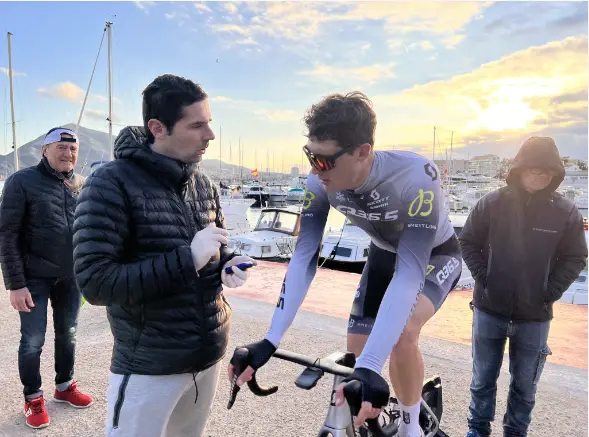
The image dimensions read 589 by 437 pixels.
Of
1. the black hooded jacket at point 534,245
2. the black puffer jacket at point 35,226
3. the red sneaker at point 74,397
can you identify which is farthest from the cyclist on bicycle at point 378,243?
the red sneaker at point 74,397

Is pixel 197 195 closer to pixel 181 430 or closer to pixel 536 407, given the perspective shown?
pixel 181 430

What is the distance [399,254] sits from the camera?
2.07 m

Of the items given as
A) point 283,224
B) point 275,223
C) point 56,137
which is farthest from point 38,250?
point 283,224

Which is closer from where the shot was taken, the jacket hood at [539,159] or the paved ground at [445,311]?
the jacket hood at [539,159]

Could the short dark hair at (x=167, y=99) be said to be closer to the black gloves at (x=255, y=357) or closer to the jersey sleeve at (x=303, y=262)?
the jersey sleeve at (x=303, y=262)

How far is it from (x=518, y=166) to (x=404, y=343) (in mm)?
1859

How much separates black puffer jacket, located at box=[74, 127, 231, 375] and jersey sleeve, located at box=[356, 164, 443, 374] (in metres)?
0.80

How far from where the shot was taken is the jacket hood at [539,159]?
3219 mm

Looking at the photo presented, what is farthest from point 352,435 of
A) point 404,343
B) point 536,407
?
point 536,407

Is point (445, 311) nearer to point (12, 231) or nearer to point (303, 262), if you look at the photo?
point (303, 262)

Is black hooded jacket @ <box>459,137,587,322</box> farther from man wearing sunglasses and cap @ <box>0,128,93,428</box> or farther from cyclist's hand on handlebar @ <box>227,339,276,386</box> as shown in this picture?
man wearing sunglasses and cap @ <box>0,128,93,428</box>

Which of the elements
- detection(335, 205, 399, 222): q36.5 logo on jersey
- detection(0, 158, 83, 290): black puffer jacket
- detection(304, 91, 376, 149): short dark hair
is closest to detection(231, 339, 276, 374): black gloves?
detection(335, 205, 399, 222): q36.5 logo on jersey

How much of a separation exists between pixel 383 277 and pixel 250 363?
1.09 meters

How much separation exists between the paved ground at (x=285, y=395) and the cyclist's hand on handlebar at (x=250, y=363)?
1.79 m
